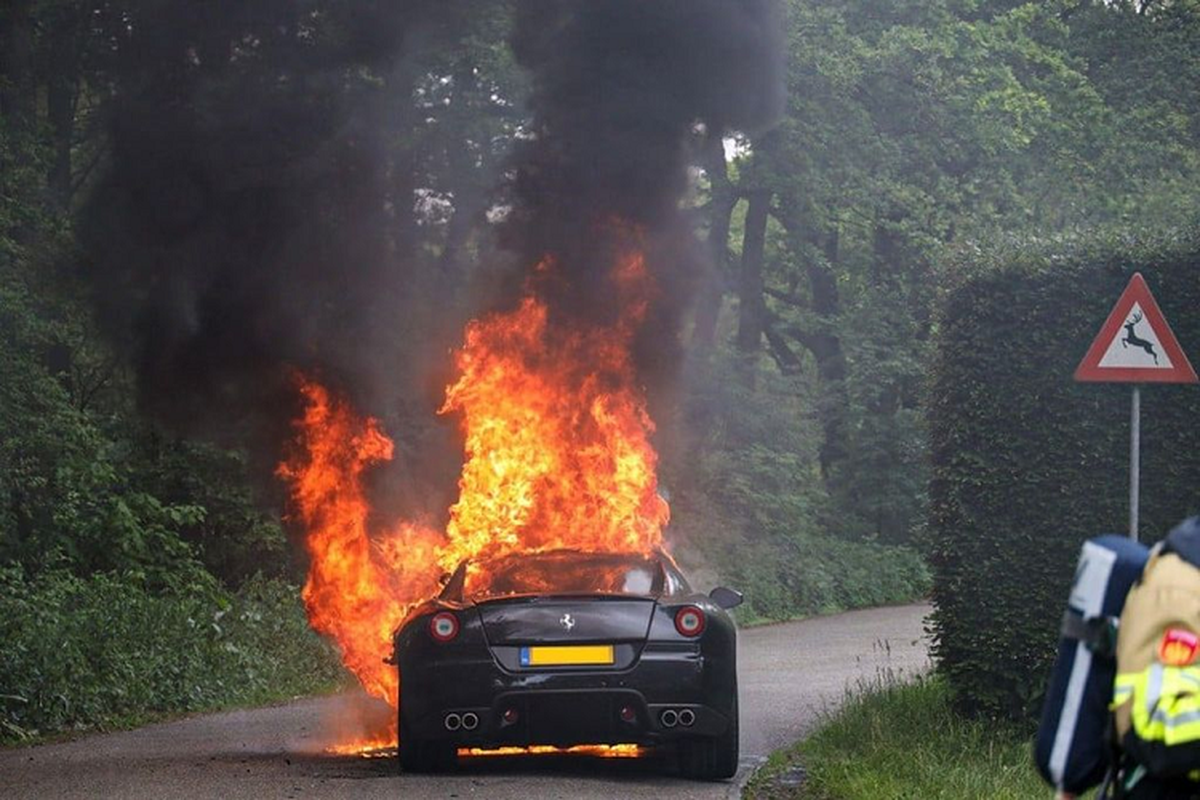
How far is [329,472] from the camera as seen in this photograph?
16.4 m

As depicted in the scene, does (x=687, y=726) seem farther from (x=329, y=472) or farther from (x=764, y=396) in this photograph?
(x=764, y=396)

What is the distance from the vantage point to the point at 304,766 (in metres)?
11.8

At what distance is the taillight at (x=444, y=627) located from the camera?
10859mm

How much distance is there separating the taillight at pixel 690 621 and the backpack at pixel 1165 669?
7.30m

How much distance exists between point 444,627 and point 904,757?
103 inches

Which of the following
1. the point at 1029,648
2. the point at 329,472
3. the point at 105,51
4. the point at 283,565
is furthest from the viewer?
the point at 283,565

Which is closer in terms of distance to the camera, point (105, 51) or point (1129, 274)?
point (1129, 274)

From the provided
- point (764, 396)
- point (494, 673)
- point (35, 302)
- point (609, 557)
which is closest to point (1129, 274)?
point (609, 557)

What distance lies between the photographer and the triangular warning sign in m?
9.84

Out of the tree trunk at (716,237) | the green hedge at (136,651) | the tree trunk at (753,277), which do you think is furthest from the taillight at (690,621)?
the tree trunk at (753,277)

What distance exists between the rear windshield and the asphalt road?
3.44 feet

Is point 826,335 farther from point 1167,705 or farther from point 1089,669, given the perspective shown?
point 1167,705

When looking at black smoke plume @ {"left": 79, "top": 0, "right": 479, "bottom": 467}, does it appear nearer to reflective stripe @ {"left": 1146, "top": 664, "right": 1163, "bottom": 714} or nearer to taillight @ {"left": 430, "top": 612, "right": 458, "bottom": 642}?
taillight @ {"left": 430, "top": 612, "right": 458, "bottom": 642}

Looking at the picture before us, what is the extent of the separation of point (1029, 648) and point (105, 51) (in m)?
11.5
